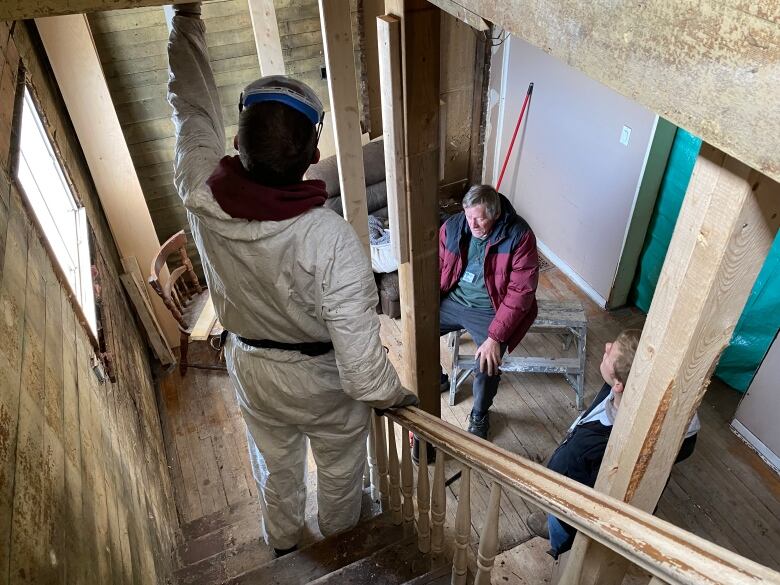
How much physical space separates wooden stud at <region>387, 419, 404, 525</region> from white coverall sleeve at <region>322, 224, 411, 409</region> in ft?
1.54

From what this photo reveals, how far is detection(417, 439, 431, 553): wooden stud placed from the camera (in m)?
1.89

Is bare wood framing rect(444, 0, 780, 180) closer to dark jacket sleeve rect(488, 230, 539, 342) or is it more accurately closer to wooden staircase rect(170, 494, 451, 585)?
wooden staircase rect(170, 494, 451, 585)

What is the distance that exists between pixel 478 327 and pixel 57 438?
2.24 meters

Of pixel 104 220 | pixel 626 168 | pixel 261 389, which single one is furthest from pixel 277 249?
pixel 626 168

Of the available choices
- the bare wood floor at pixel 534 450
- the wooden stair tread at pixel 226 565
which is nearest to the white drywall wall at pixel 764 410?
the bare wood floor at pixel 534 450

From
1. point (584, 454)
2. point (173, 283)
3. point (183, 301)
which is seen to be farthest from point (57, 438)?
point (183, 301)

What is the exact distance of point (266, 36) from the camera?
9.68 feet

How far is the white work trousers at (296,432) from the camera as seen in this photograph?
193cm

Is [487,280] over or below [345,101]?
below

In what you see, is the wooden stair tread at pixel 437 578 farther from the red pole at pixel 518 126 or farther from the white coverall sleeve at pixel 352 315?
the red pole at pixel 518 126

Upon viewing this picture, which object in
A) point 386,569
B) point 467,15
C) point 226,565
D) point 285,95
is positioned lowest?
point 226,565

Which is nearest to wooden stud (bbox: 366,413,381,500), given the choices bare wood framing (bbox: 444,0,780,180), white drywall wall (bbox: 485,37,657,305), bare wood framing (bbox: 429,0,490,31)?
bare wood framing (bbox: 429,0,490,31)

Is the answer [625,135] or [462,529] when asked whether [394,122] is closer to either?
[462,529]

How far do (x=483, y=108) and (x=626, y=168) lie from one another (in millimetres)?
1727
